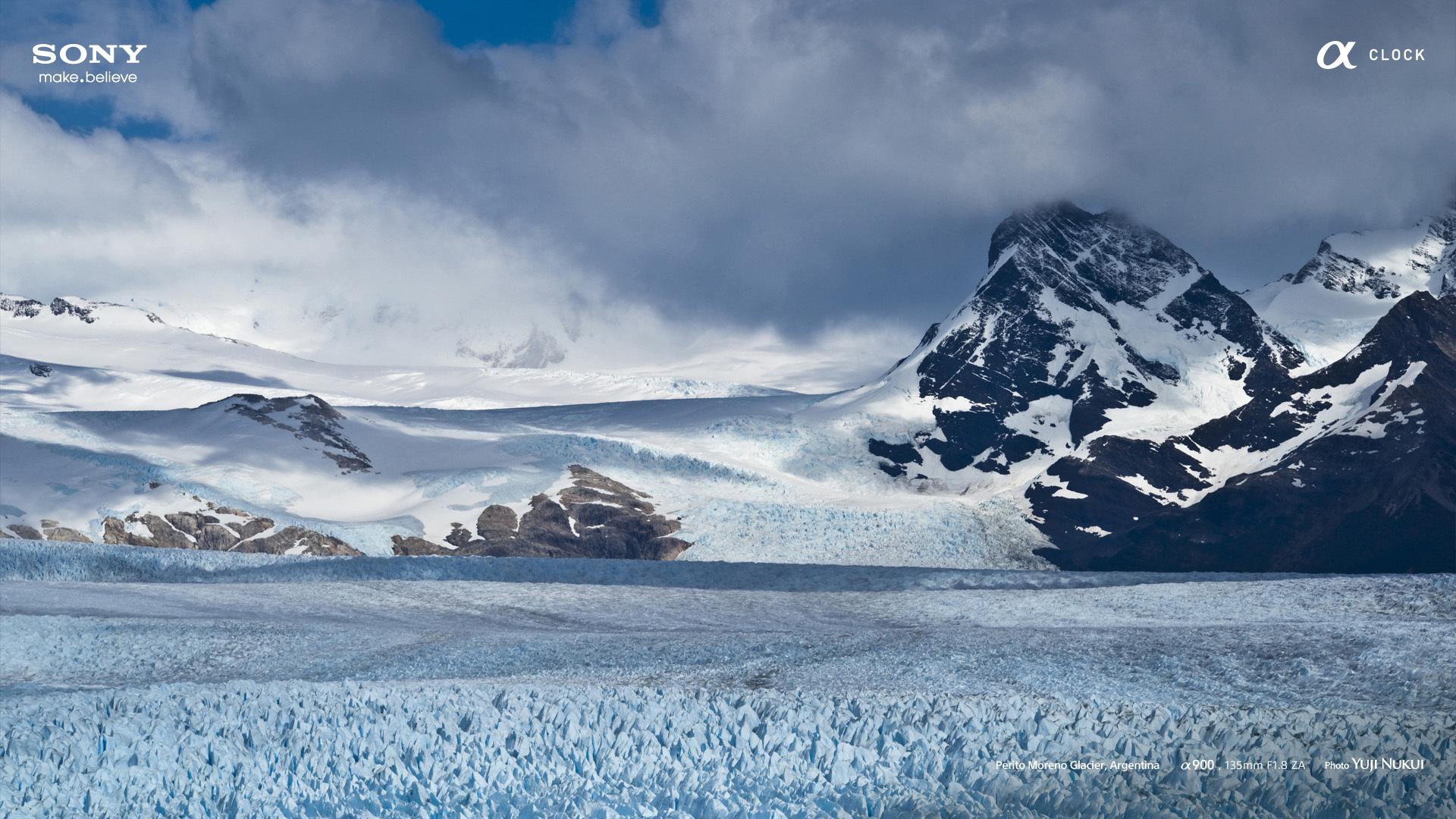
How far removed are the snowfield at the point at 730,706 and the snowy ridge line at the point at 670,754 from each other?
1.6 inches

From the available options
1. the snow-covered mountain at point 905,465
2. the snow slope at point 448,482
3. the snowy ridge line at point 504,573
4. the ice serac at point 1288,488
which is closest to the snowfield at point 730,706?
the snowy ridge line at point 504,573

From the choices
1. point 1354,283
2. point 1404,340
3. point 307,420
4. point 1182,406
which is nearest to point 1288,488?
point 1404,340

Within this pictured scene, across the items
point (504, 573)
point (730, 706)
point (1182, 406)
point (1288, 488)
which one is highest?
point (1182, 406)

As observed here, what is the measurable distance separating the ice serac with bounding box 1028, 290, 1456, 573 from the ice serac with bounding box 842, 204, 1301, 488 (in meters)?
6.21

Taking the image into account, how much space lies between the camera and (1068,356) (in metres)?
143

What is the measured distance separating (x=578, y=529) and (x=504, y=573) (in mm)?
37575

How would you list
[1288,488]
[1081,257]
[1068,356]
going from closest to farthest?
[1288,488]
[1068,356]
[1081,257]

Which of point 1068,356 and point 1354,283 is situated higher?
point 1354,283

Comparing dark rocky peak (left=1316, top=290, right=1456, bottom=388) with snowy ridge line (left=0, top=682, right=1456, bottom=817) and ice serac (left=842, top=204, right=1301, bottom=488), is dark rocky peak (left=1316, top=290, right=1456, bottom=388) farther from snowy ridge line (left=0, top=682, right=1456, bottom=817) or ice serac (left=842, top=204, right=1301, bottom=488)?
snowy ridge line (left=0, top=682, right=1456, bottom=817)

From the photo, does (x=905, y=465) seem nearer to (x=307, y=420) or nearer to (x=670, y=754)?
(x=307, y=420)

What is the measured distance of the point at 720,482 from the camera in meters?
86.2

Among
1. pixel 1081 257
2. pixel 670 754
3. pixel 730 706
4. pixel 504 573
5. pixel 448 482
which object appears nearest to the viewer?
pixel 670 754

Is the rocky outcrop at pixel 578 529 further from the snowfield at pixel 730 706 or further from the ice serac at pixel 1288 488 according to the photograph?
the snowfield at pixel 730 706

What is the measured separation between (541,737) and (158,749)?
4502 millimetres
